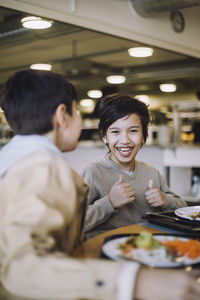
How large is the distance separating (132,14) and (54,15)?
3.53 feet

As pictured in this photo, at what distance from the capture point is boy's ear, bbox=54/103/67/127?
1.18m

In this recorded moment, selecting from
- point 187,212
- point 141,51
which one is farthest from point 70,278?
point 141,51

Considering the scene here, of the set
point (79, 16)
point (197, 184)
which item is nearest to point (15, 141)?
point (79, 16)

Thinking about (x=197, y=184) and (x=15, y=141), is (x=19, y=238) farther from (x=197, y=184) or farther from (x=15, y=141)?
(x=197, y=184)

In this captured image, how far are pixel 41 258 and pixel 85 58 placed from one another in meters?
7.89

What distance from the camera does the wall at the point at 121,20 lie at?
3201 millimetres

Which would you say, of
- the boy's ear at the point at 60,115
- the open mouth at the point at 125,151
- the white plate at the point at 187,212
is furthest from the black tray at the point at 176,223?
the boy's ear at the point at 60,115

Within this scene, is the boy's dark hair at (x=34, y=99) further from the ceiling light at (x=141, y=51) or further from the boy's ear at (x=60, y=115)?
the ceiling light at (x=141, y=51)

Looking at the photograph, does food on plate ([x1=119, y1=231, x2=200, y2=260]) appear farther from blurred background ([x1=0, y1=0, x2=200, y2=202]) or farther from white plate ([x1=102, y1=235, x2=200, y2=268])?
blurred background ([x1=0, y1=0, x2=200, y2=202])

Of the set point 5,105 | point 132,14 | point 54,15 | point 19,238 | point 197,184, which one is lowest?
point 197,184

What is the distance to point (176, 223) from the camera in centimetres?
166

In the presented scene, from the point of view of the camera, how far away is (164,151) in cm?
504

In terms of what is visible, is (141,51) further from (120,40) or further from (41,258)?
(41,258)

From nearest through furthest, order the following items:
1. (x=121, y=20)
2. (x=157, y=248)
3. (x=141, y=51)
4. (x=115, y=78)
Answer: (x=157, y=248)
(x=121, y=20)
(x=141, y=51)
(x=115, y=78)
